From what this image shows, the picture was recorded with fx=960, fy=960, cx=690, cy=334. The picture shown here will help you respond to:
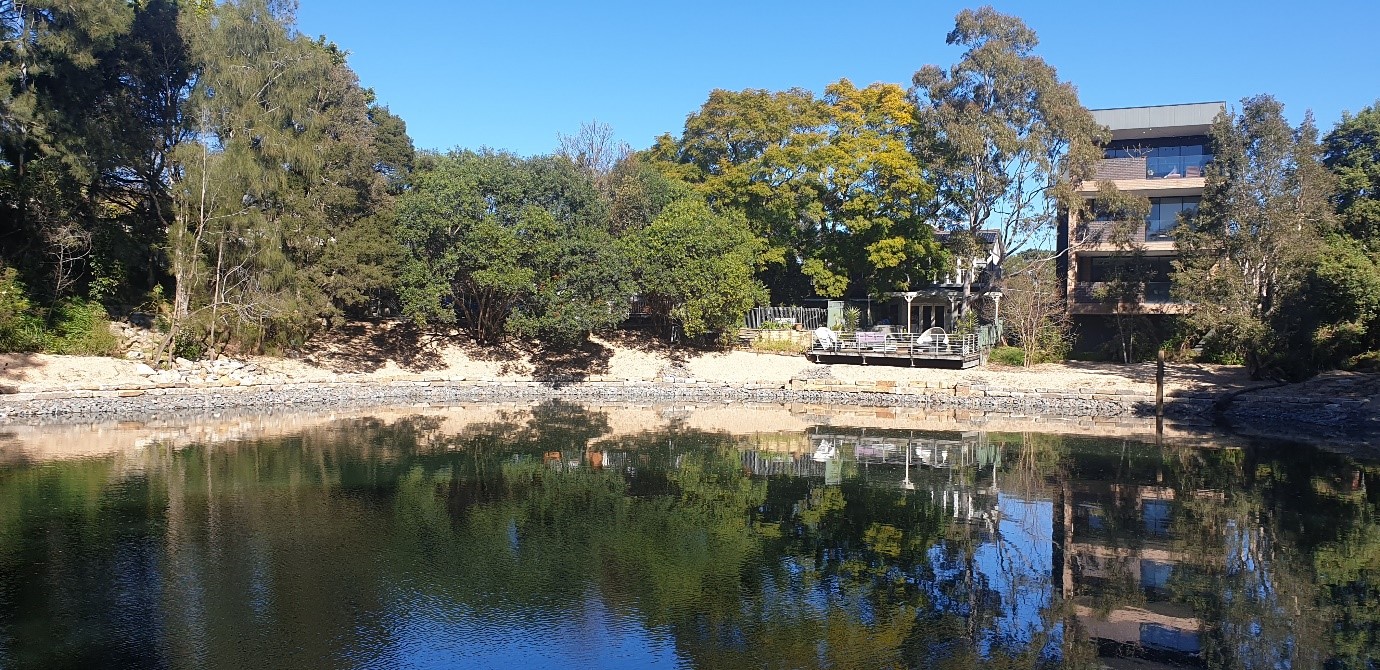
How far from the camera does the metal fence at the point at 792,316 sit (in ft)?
135

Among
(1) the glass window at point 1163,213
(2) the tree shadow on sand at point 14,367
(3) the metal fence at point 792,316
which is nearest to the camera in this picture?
(2) the tree shadow on sand at point 14,367

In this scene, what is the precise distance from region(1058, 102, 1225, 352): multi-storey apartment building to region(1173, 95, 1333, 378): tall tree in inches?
181

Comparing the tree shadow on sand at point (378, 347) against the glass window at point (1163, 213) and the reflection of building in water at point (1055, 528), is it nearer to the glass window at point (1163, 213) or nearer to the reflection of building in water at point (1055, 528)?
the reflection of building in water at point (1055, 528)

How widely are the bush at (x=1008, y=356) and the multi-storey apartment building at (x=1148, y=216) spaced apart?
381 cm

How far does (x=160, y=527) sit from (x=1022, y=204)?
31.1 metres

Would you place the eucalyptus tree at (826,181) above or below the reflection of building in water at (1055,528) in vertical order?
above

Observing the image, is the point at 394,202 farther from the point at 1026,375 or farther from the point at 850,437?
the point at 1026,375

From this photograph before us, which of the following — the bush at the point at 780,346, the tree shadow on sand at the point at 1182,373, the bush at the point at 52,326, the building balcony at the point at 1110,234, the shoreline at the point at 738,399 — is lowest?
the shoreline at the point at 738,399

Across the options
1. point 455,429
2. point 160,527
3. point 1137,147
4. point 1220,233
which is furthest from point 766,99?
point 160,527

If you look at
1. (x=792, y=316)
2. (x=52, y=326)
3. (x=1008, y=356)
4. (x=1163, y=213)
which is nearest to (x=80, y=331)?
(x=52, y=326)

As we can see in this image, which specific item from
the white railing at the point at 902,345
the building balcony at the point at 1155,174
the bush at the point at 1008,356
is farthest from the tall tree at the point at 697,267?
the building balcony at the point at 1155,174

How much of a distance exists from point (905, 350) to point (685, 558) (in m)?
22.6

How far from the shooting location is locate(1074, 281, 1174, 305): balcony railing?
3644 centimetres

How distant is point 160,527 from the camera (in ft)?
52.5
